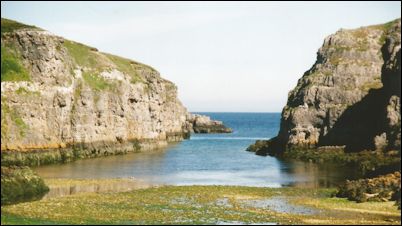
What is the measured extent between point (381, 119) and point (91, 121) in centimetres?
6104

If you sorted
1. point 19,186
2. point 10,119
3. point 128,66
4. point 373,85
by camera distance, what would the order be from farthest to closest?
point 128,66
point 373,85
point 10,119
point 19,186

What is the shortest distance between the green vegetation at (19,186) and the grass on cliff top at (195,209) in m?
3.52

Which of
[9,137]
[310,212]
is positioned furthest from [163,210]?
[9,137]

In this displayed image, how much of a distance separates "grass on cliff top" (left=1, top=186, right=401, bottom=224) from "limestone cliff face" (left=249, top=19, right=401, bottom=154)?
54.4 metres

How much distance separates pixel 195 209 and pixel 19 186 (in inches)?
811

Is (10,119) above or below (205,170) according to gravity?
above

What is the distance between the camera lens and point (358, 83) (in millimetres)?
139625

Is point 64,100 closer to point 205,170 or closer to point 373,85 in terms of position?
point 205,170

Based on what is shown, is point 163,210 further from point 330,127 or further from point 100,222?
point 330,127

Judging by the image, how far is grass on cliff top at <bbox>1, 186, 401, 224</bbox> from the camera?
178ft

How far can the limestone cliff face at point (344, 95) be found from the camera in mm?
126812

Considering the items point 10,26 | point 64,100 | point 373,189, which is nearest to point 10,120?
point 64,100

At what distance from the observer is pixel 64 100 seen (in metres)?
127

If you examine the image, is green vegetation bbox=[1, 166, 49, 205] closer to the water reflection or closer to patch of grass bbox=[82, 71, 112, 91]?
the water reflection
